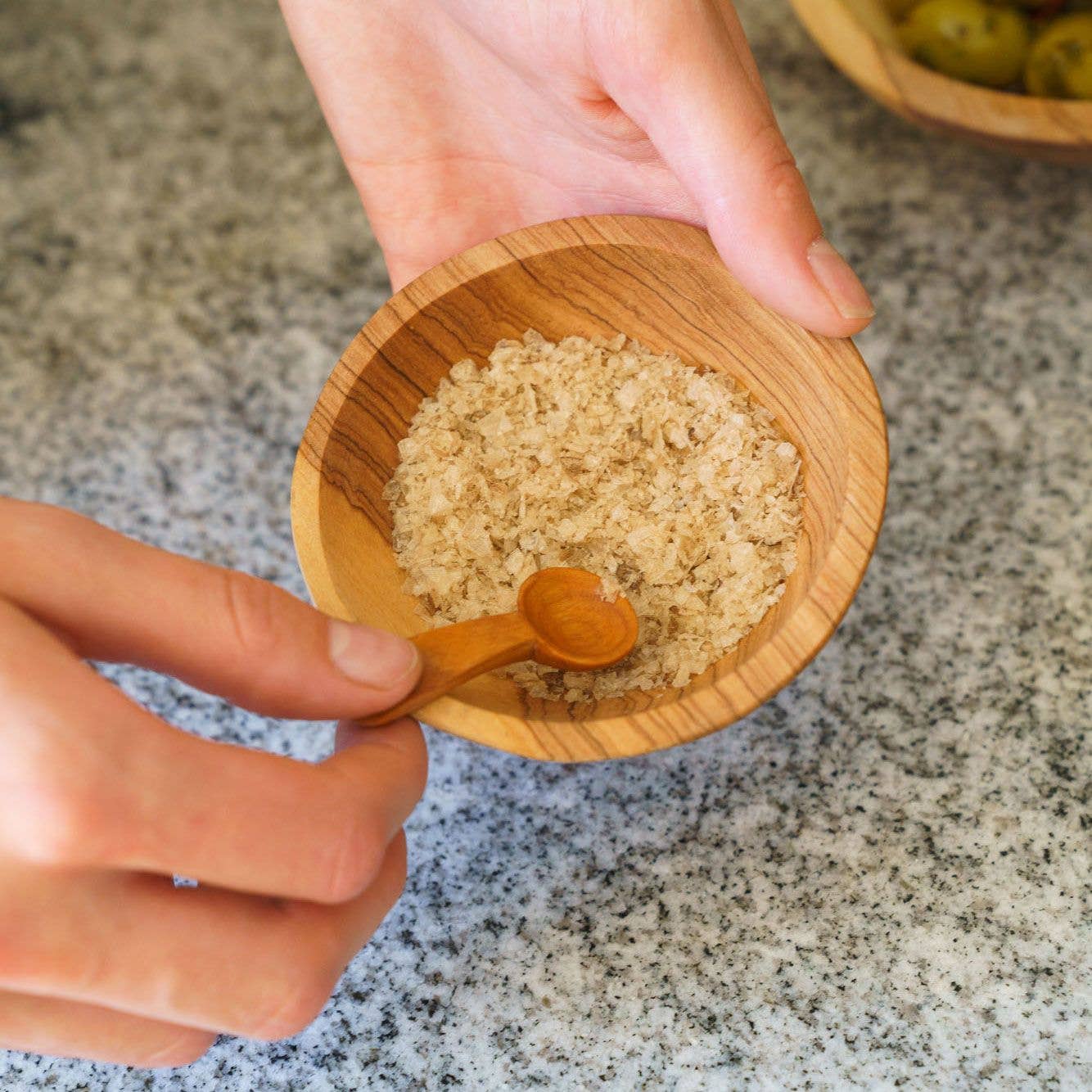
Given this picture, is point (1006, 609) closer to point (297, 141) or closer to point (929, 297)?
point (929, 297)

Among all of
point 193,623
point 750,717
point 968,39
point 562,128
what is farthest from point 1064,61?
point 193,623

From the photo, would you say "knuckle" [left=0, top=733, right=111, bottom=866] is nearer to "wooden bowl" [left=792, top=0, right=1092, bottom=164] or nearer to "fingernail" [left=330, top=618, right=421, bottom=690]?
"fingernail" [left=330, top=618, right=421, bottom=690]

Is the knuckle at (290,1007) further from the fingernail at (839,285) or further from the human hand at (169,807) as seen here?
the fingernail at (839,285)

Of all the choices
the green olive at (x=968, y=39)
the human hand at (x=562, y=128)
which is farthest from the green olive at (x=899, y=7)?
the human hand at (x=562, y=128)

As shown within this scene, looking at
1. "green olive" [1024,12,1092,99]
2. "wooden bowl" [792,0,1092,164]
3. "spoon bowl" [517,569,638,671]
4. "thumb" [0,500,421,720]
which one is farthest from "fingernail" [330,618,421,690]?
"green olive" [1024,12,1092,99]

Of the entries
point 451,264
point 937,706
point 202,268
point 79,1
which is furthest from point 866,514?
point 79,1

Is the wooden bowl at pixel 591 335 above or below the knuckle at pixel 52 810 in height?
below

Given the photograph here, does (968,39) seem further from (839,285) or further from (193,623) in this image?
(193,623)
